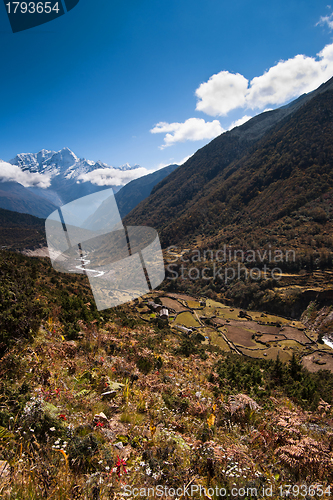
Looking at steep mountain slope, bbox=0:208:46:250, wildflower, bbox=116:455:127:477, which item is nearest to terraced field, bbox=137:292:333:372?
wildflower, bbox=116:455:127:477

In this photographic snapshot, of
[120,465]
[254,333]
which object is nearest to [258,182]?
[254,333]

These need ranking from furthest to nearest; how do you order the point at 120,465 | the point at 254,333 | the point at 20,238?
the point at 20,238, the point at 254,333, the point at 120,465

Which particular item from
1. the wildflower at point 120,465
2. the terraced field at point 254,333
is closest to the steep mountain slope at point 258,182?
the terraced field at point 254,333

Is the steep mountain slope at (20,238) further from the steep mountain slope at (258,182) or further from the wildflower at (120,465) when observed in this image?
the wildflower at (120,465)

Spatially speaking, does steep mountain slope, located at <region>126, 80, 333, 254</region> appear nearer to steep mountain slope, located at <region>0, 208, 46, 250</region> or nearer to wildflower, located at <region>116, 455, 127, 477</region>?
steep mountain slope, located at <region>0, 208, 46, 250</region>

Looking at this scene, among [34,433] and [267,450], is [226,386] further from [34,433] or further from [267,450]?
[34,433]

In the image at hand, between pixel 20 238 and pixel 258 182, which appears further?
pixel 258 182

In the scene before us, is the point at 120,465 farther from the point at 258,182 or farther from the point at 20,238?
the point at 258,182

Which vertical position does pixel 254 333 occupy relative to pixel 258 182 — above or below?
below

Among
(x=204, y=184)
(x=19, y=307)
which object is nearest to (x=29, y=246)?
(x=19, y=307)
